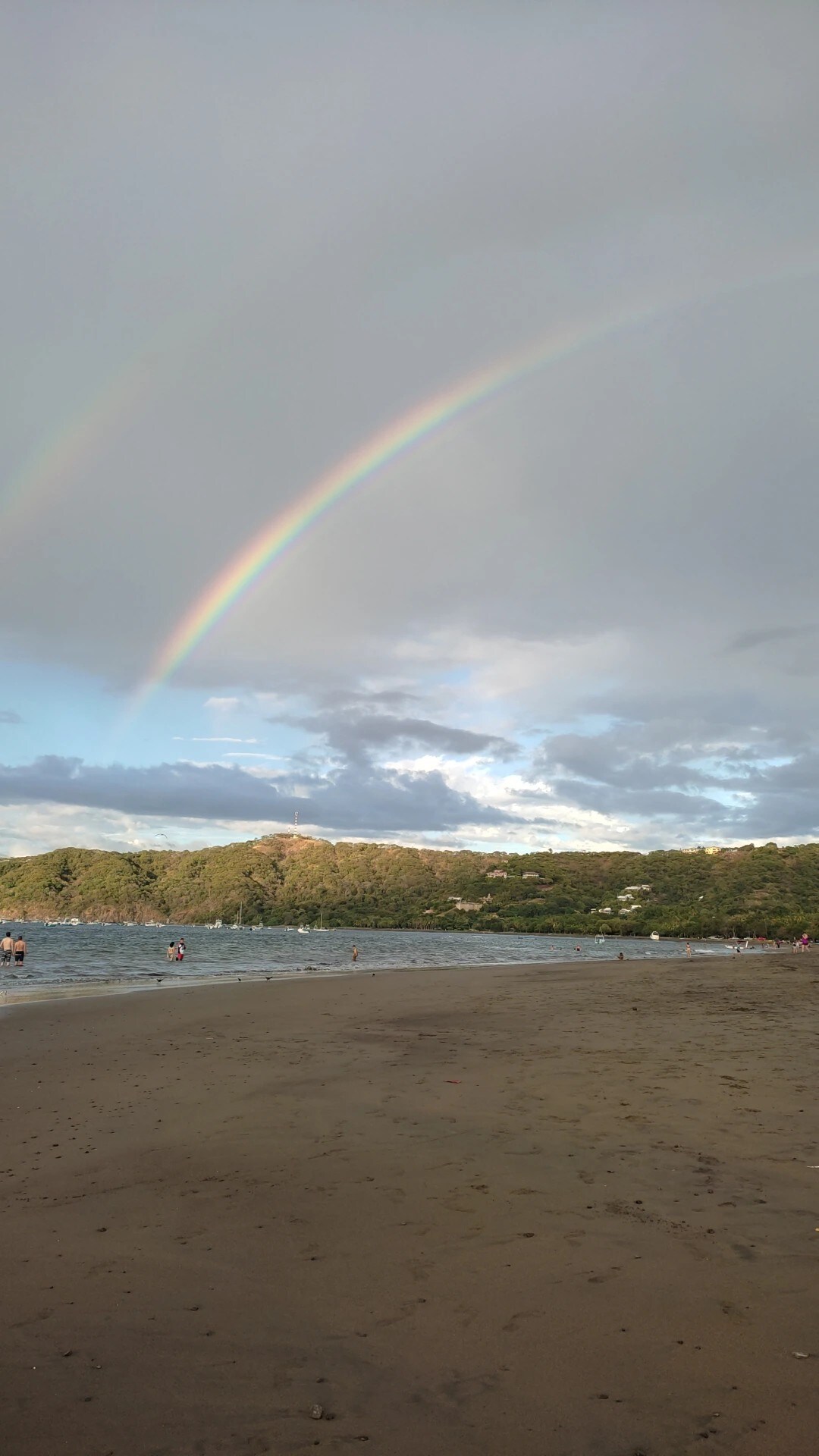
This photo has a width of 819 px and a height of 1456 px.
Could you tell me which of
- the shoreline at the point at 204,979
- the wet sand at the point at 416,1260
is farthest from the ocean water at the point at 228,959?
the wet sand at the point at 416,1260

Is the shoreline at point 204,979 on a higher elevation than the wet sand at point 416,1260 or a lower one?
lower

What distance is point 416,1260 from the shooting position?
6.21m

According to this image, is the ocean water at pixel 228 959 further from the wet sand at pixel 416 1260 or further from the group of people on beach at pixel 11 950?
the wet sand at pixel 416 1260

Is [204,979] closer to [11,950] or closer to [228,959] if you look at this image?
[11,950]

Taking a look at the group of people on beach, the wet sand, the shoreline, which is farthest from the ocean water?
the wet sand

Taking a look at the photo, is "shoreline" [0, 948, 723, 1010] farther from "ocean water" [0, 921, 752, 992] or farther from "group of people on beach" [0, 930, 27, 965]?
"group of people on beach" [0, 930, 27, 965]

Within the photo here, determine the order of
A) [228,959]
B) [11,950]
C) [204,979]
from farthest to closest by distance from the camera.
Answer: [228,959] → [11,950] → [204,979]

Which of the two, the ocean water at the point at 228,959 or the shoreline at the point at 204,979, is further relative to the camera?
the ocean water at the point at 228,959

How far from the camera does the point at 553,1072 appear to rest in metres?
13.4

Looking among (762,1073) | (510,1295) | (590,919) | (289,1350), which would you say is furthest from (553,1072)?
(590,919)

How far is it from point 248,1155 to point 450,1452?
555 centimetres

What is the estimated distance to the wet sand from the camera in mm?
4285

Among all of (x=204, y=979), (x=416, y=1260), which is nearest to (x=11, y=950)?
Answer: (x=204, y=979)

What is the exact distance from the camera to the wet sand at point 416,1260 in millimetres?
4285
